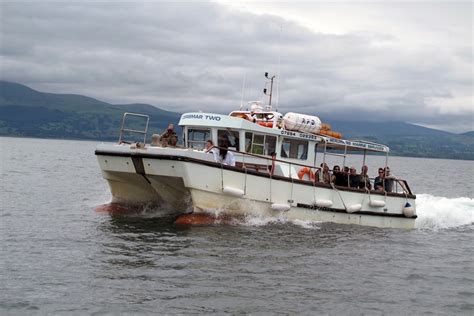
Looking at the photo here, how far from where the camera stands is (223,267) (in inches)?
567

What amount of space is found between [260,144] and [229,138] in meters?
1.15

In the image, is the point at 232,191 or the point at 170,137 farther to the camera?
the point at 170,137

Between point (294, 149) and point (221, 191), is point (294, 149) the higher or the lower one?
the higher one

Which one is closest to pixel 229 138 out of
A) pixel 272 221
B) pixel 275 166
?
pixel 275 166

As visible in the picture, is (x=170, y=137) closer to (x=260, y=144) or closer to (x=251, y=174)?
(x=251, y=174)

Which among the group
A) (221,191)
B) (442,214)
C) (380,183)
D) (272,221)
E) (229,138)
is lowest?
(442,214)

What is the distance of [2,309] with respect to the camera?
10.7 metres

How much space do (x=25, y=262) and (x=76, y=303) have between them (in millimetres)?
3298

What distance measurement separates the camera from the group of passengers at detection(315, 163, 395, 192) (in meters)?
21.7

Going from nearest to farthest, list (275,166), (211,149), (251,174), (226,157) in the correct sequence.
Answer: (251,174), (211,149), (226,157), (275,166)

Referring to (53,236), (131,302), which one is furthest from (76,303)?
(53,236)

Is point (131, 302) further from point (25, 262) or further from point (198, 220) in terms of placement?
point (198, 220)

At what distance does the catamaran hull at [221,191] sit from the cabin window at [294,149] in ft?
6.60

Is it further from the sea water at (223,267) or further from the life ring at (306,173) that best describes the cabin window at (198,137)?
the life ring at (306,173)
